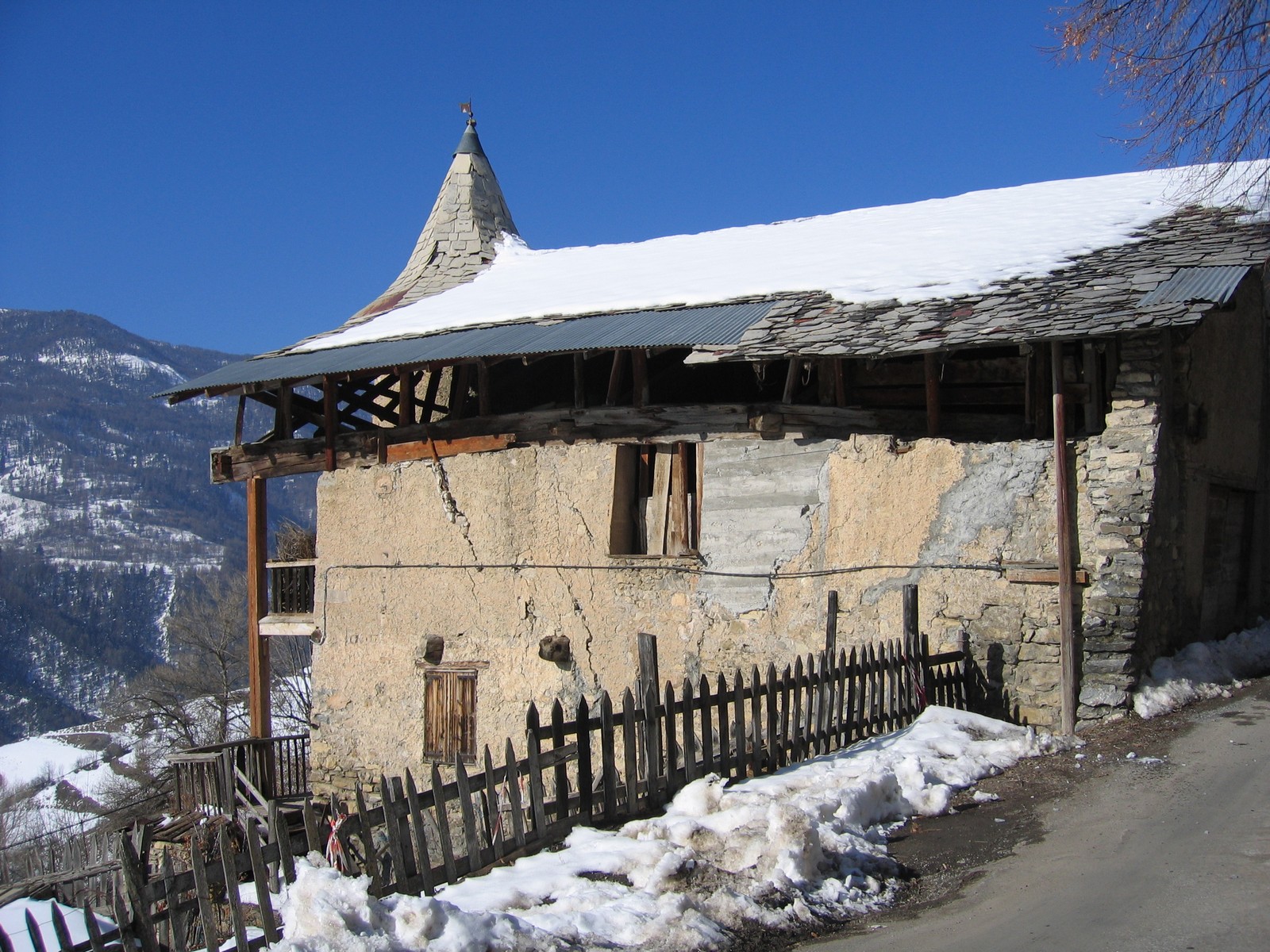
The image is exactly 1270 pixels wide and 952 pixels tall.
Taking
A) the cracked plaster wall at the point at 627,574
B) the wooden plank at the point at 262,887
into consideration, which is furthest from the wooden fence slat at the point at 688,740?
the cracked plaster wall at the point at 627,574

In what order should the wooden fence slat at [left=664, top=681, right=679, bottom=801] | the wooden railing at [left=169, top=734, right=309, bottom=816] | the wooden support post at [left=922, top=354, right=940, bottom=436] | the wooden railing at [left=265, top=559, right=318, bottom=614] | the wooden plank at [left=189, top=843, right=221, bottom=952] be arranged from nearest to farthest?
the wooden plank at [left=189, top=843, right=221, bottom=952] < the wooden fence slat at [left=664, top=681, right=679, bottom=801] < the wooden support post at [left=922, top=354, right=940, bottom=436] < the wooden railing at [left=169, top=734, right=309, bottom=816] < the wooden railing at [left=265, top=559, right=318, bottom=614]

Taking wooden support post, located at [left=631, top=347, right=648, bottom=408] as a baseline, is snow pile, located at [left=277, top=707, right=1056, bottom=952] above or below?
below

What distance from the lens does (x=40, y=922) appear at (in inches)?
547

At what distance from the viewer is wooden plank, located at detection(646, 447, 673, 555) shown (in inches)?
466

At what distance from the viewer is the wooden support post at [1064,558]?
916 cm

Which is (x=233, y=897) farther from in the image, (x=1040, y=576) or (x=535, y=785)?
(x=1040, y=576)

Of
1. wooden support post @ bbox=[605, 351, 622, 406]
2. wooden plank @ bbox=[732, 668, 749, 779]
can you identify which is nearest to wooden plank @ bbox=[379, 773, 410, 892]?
wooden plank @ bbox=[732, 668, 749, 779]

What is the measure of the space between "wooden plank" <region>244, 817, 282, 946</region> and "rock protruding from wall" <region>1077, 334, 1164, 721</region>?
22.2 ft

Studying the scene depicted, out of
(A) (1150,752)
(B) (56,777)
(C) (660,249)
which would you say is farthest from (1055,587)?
(B) (56,777)

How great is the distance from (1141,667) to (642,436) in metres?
5.14

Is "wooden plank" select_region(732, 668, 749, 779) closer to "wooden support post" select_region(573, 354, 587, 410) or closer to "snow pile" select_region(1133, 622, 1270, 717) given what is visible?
"snow pile" select_region(1133, 622, 1270, 717)

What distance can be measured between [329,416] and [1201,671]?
31.7 ft

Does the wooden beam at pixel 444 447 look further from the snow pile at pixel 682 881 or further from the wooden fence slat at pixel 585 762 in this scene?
the wooden fence slat at pixel 585 762

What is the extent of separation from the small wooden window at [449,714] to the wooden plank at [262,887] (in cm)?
807
